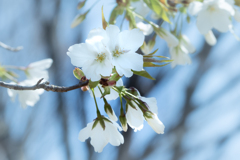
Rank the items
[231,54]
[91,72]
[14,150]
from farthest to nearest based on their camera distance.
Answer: [14,150] → [231,54] → [91,72]

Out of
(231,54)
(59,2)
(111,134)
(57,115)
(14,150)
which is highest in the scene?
(111,134)

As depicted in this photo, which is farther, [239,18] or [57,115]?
[57,115]

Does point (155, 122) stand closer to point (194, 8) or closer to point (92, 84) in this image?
point (92, 84)

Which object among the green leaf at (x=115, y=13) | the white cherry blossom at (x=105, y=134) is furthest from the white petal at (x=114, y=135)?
the green leaf at (x=115, y=13)

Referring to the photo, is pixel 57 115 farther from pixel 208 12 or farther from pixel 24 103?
pixel 208 12

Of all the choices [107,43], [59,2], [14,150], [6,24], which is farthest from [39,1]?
[107,43]

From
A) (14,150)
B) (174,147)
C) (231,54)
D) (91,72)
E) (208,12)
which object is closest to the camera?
(91,72)
